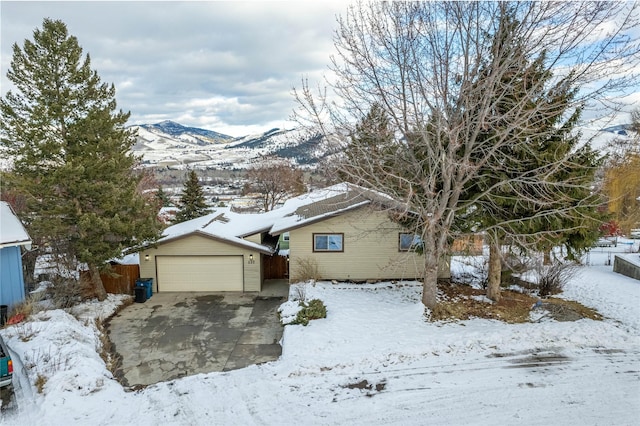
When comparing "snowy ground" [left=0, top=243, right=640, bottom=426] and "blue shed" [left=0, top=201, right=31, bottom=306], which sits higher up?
"blue shed" [left=0, top=201, right=31, bottom=306]

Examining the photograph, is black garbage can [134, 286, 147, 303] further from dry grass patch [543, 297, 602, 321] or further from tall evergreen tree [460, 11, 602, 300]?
dry grass patch [543, 297, 602, 321]

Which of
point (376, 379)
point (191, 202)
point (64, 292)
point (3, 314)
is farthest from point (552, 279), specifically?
point (191, 202)

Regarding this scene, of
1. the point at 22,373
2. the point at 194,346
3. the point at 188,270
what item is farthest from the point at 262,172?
the point at 22,373

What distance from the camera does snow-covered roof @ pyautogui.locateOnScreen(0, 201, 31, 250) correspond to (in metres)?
11.6

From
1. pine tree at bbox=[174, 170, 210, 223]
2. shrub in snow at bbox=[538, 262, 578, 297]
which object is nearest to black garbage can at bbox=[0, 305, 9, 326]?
pine tree at bbox=[174, 170, 210, 223]

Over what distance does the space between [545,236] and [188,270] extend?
13.8m

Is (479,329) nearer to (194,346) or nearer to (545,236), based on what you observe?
(545,236)

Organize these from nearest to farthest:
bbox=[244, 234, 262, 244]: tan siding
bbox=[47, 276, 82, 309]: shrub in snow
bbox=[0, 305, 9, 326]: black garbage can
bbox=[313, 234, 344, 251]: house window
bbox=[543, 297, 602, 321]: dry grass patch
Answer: bbox=[0, 305, 9, 326]: black garbage can < bbox=[543, 297, 602, 321]: dry grass patch < bbox=[47, 276, 82, 309]: shrub in snow < bbox=[313, 234, 344, 251]: house window < bbox=[244, 234, 262, 244]: tan siding

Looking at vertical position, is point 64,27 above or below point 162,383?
above

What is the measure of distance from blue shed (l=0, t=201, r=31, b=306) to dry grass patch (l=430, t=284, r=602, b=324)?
43.6 feet

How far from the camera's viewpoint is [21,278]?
12.2m

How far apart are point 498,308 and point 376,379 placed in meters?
5.92

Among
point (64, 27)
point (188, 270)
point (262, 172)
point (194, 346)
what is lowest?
Answer: point (194, 346)

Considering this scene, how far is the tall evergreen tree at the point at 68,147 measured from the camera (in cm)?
1178
